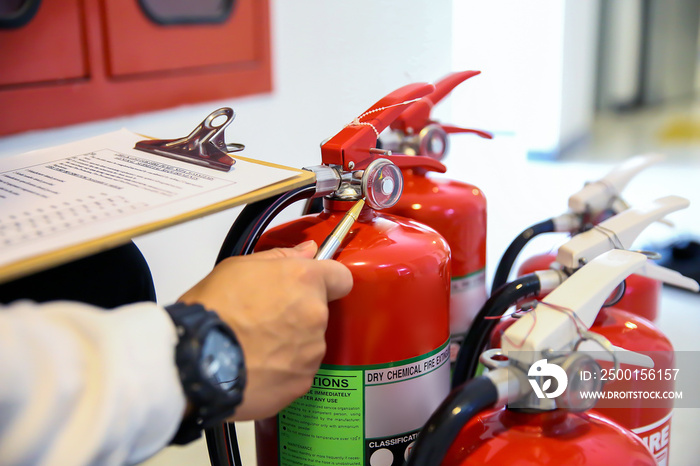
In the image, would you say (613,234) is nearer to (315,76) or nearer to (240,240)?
(240,240)

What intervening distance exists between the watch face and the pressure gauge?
0.57 ft

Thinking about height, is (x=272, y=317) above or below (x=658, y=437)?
above

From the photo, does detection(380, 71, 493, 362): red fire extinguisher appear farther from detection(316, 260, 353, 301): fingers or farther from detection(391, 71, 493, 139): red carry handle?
detection(316, 260, 353, 301): fingers

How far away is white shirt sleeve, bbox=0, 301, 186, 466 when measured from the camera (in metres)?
0.29

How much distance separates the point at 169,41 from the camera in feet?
2.72

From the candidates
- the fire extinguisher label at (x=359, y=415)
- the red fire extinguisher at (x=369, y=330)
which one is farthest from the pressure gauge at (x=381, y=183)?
the fire extinguisher label at (x=359, y=415)

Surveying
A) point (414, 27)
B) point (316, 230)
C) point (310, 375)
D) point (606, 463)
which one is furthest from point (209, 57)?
point (606, 463)

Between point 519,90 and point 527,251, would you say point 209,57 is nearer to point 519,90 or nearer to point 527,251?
point 527,251

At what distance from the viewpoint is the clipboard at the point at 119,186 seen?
0.31 m

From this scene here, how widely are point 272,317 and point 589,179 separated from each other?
1761 mm

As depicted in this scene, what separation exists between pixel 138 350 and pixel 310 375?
4.6 inches

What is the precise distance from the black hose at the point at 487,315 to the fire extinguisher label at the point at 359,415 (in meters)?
0.09

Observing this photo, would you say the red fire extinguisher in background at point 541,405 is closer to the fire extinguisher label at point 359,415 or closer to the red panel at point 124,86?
the fire extinguisher label at point 359,415

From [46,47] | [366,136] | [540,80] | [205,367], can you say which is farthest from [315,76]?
[540,80]
